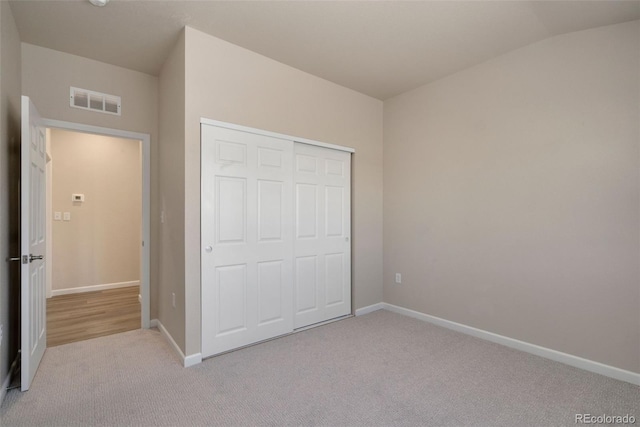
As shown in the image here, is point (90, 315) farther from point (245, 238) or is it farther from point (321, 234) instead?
point (321, 234)

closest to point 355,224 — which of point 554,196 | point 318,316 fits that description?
point 318,316

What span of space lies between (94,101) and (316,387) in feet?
11.3

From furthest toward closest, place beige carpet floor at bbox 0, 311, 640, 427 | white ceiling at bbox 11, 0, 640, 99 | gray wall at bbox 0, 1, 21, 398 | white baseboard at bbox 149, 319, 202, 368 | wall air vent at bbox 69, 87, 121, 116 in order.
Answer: wall air vent at bbox 69, 87, 121, 116
white baseboard at bbox 149, 319, 202, 368
white ceiling at bbox 11, 0, 640, 99
gray wall at bbox 0, 1, 21, 398
beige carpet floor at bbox 0, 311, 640, 427

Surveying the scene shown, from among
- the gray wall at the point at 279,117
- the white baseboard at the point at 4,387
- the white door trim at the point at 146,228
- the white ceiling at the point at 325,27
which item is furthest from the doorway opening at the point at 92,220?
the gray wall at the point at 279,117

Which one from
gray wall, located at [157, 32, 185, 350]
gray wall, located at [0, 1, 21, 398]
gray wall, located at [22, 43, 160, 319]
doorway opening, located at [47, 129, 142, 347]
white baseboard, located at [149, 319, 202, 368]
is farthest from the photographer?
doorway opening, located at [47, 129, 142, 347]

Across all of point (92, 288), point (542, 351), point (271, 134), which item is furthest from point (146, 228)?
point (542, 351)

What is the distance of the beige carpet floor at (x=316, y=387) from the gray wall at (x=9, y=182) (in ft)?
1.32

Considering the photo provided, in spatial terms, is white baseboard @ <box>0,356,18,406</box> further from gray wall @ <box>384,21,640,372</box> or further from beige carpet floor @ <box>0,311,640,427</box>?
gray wall @ <box>384,21,640,372</box>

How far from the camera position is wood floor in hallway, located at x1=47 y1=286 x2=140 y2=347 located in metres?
3.23

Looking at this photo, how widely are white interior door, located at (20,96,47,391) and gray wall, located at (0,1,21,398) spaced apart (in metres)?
0.14

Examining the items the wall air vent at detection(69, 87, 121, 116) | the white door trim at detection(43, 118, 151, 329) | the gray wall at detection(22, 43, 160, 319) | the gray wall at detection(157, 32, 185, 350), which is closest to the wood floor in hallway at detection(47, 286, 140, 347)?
the white door trim at detection(43, 118, 151, 329)

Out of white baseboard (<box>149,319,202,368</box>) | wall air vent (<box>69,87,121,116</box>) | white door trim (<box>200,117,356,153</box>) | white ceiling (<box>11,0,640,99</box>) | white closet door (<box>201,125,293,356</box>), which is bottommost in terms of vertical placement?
white baseboard (<box>149,319,202,368</box>)

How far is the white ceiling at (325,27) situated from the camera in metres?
2.30

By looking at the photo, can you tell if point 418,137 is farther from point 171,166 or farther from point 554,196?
point 171,166
